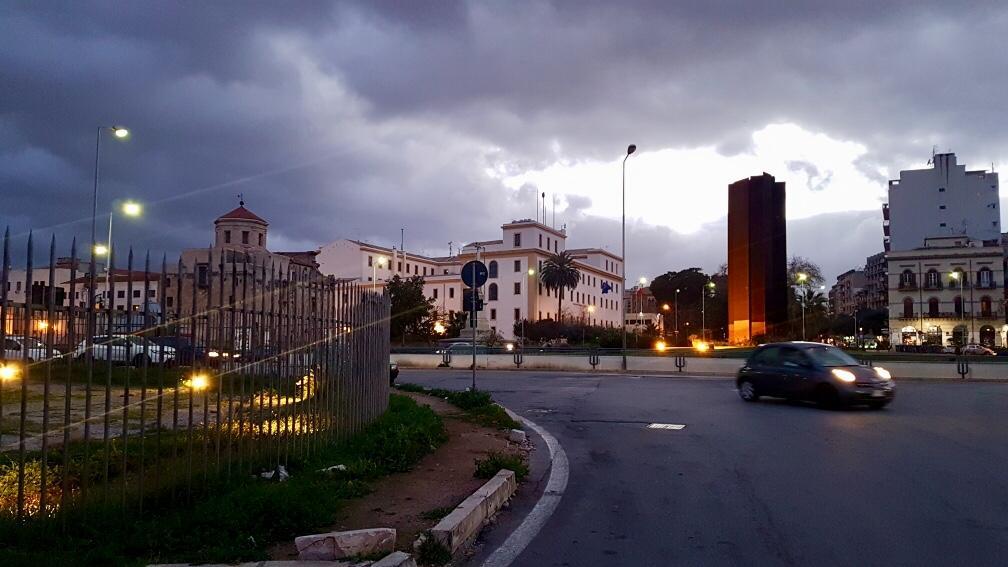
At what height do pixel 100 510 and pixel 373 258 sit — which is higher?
pixel 373 258

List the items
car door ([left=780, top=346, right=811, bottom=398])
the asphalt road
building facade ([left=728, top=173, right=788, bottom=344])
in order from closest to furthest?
the asphalt road → car door ([left=780, top=346, right=811, bottom=398]) → building facade ([left=728, top=173, right=788, bottom=344])

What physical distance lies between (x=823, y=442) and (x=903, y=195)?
92.5 metres

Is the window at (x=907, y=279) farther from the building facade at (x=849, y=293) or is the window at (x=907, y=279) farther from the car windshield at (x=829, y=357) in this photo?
the car windshield at (x=829, y=357)

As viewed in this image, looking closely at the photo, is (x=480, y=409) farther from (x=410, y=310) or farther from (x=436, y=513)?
(x=410, y=310)

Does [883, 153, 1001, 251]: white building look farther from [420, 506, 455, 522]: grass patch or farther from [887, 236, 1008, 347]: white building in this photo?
[420, 506, 455, 522]: grass patch

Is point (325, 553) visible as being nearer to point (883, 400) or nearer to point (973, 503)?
point (973, 503)

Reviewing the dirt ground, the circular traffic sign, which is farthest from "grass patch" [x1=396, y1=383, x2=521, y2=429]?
the circular traffic sign

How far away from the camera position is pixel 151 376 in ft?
20.2

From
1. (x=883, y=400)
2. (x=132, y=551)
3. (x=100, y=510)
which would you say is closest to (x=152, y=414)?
(x=100, y=510)

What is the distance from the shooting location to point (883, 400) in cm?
1638

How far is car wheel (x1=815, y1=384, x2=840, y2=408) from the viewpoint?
642 inches

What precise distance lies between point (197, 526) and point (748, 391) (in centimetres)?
1540

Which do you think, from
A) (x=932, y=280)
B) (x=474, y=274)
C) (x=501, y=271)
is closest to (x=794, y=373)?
(x=474, y=274)

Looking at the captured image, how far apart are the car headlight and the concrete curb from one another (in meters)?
10.4
